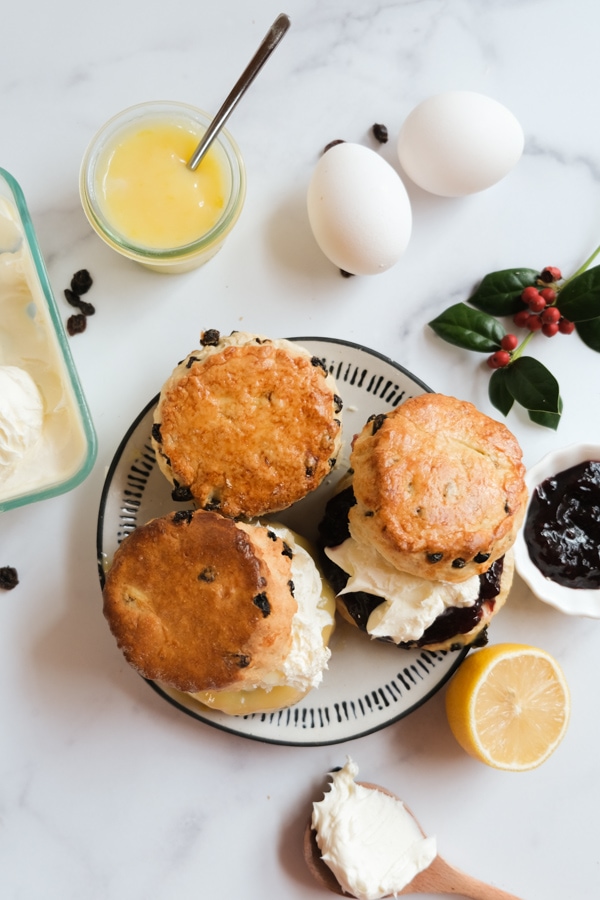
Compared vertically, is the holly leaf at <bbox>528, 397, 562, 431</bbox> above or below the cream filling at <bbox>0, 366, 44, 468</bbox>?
above

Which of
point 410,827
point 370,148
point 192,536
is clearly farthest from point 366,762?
point 370,148

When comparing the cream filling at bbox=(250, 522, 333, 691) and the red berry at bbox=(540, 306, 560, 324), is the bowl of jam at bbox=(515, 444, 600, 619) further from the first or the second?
the cream filling at bbox=(250, 522, 333, 691)

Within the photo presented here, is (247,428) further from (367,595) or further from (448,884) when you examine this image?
(448,884)

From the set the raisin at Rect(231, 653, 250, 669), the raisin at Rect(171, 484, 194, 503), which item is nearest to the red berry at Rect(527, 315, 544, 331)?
the raisin at Rect(171, 484, 194, 503)

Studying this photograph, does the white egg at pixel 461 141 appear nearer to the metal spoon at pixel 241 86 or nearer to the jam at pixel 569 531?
the metal spoon at pixel 241 86

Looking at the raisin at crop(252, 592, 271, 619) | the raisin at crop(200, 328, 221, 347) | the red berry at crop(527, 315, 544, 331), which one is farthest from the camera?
the red berry at crop(527, 315, 544, 331)

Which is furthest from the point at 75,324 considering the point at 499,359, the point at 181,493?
the point at 499,359

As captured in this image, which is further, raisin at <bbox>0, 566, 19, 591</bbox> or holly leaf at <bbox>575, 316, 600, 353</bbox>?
holly leaf at <bbox>575, 316, 600, 353</bbox>
